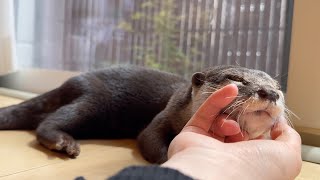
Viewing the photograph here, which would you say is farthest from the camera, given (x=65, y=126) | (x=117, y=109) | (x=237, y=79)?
(x=117, y=109)

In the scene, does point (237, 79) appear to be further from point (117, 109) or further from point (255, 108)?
point (117, 109)

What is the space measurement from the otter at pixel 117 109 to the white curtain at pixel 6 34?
118 cm

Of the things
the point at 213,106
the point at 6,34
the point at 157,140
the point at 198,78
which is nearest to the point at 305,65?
the point at 198,78

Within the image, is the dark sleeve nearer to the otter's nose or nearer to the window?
the otter's nose

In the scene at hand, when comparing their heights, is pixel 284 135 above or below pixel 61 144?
above

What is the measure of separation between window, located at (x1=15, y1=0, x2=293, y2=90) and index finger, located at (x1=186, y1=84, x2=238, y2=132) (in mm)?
902

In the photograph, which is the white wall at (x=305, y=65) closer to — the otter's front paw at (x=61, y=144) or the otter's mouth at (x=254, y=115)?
the otter's mouth at (x=254, y=115)

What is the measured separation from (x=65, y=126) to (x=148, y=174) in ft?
3.18

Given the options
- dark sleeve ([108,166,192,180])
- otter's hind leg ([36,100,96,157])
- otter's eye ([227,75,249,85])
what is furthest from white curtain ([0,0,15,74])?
dark sleeve ([108,166,192,180])

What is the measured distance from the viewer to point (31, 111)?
169cm

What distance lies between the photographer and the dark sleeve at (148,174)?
58 cm

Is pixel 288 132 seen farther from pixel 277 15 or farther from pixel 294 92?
pixel 277 15

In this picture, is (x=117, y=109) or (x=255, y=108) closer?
(x=255, y=108)

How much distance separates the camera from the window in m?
1.82
